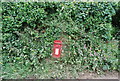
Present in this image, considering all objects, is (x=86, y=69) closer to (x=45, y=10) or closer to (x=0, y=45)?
(x=45, y=10)

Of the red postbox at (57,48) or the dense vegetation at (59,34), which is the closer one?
the dense vegetation at (59,34)

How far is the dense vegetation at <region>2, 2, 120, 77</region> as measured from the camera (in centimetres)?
304

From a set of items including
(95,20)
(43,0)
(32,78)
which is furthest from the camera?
(95,20)

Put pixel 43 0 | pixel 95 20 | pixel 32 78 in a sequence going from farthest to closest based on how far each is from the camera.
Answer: pixel 95 20 → pixel 43 0 → pixel 32 78

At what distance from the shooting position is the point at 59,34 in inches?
128

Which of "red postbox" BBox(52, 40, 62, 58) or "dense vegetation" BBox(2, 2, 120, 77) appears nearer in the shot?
"dense vegetation" BBox(2, 2, 120, 77)

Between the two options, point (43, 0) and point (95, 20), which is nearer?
point (43, 0)

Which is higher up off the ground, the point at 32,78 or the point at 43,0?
the point at 43,0

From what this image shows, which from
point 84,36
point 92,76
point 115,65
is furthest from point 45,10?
point 115,65

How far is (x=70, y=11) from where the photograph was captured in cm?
313

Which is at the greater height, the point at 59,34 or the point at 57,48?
the point at 59,34

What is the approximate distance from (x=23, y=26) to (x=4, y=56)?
91 cm

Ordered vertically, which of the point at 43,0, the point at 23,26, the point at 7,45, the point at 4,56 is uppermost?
the point at 43,0

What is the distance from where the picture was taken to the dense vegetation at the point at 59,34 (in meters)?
→ 3.04
